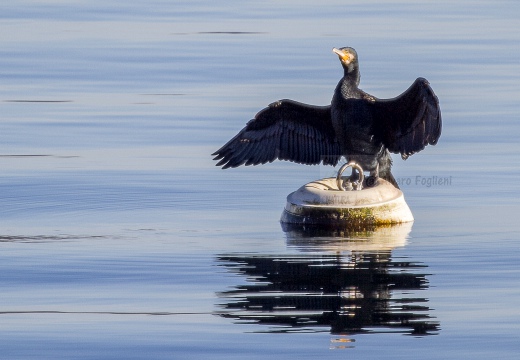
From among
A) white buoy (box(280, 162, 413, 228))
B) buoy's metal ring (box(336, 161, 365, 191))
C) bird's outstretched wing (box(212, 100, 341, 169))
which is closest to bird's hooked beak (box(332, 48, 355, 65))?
bird's outstretched wing (box(212, 100, 341, 169))

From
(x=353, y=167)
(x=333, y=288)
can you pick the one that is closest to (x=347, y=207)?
(x=353, y=167)

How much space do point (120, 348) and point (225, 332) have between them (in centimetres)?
62

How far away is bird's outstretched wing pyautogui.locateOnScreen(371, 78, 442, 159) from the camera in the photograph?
39.1ft

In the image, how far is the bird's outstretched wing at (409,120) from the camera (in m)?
11.9

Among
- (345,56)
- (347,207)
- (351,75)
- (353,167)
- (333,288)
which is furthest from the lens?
(351,75)

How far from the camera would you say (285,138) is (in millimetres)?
13109

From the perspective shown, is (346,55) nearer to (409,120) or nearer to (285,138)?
(409,120)

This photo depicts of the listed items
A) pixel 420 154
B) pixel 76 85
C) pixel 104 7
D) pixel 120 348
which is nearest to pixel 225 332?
pixel 120 348

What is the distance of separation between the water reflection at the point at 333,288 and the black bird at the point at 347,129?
1.10m

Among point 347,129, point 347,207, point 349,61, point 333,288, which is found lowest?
point 333,288

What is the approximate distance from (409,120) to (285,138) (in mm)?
1220

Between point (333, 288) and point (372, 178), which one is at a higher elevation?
point (372, 178)

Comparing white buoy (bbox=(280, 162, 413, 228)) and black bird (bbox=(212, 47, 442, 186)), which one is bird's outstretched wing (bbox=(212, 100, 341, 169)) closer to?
black bird (bbox=(212, 47, 442, 186))

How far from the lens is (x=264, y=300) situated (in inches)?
361
